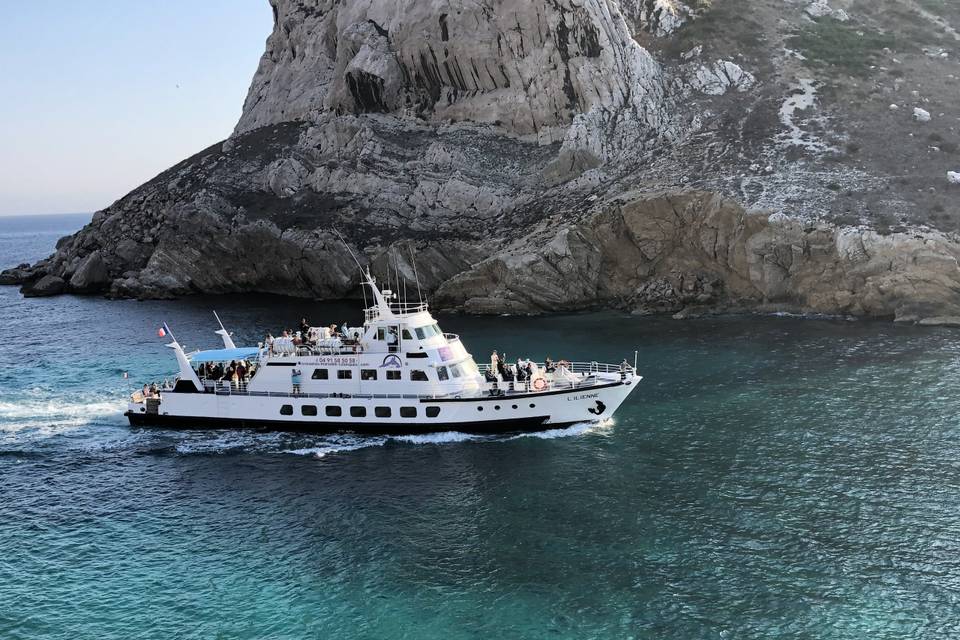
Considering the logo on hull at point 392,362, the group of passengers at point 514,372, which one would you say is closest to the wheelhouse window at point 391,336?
the logo on hull at point 392,362

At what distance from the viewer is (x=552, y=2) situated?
82062 millimetres

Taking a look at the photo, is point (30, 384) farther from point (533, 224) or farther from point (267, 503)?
point (533, 224)

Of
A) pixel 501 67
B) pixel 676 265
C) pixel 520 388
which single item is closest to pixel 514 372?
pixel 520 388

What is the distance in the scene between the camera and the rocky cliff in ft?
226

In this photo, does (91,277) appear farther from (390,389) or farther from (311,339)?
(390,389)

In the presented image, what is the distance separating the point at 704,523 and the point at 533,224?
164 ft

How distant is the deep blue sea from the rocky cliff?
19.6 m

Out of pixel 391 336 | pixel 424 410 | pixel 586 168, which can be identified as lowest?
pixel 424 410

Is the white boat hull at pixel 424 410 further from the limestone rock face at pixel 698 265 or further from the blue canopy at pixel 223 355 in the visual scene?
the limestone rock face at pixel 698 265

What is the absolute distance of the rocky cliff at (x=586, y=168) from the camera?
226 ft

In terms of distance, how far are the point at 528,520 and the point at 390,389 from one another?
13.8 metres

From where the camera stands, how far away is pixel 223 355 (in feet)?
149

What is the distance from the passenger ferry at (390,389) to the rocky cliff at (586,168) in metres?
30.3

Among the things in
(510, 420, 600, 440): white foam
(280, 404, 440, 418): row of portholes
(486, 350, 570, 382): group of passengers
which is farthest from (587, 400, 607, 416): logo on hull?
(280, 404, 440, 418): row of portholes
